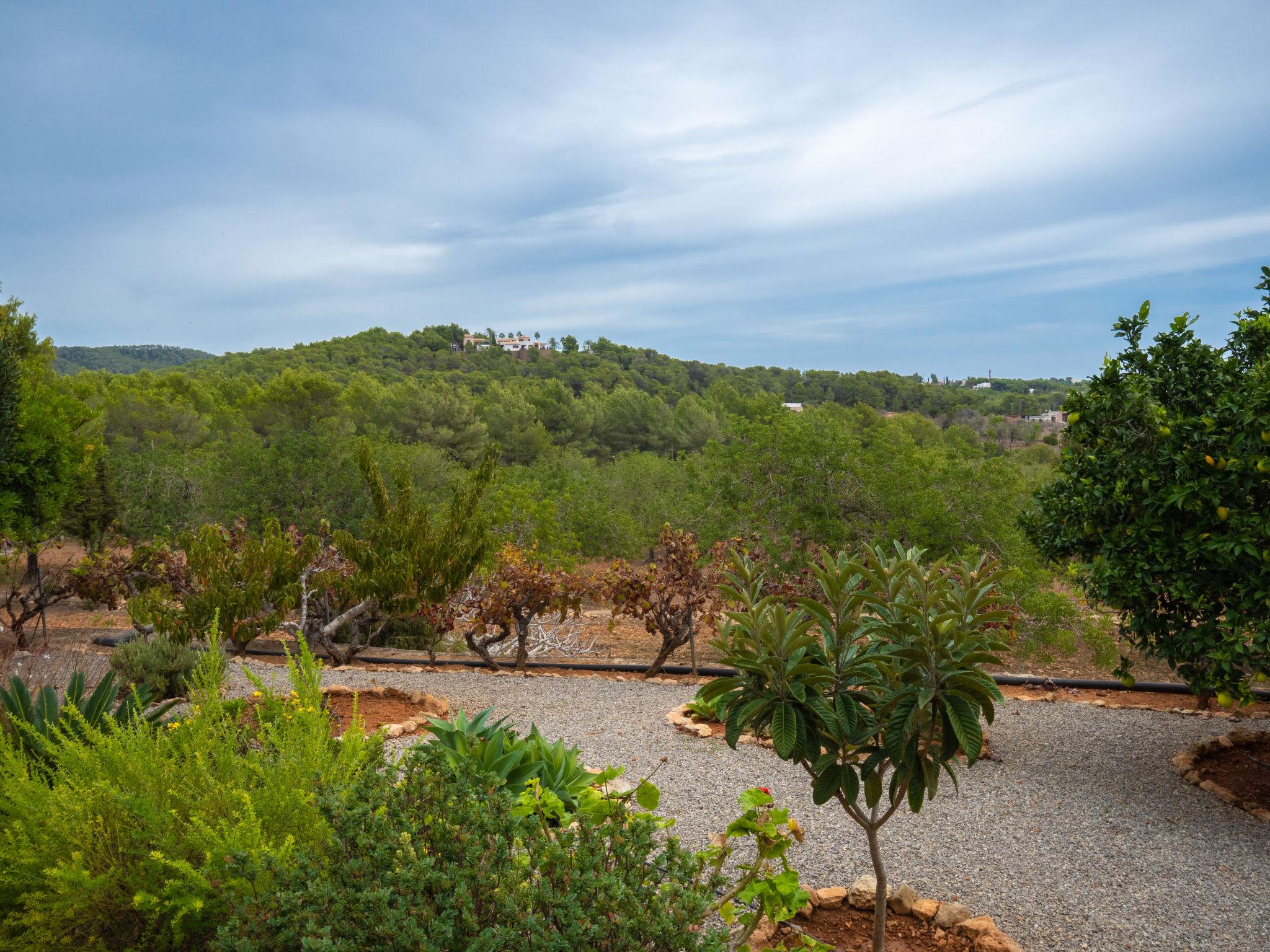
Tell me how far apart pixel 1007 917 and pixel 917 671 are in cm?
152

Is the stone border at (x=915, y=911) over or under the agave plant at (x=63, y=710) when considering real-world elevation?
under

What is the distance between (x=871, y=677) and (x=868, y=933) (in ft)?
3.87

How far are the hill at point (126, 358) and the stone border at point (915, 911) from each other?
36.6m

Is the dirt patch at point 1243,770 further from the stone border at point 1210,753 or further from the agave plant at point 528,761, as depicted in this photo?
the agave plant at point 528,761

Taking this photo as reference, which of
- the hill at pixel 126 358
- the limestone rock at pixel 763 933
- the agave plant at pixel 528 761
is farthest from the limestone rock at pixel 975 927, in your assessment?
the hill at pixel 126 358

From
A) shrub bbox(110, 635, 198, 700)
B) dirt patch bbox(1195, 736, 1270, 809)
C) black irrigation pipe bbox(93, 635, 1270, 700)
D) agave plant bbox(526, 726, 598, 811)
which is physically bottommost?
black irrigation pipe bbox(93, 635, 1270, 700)

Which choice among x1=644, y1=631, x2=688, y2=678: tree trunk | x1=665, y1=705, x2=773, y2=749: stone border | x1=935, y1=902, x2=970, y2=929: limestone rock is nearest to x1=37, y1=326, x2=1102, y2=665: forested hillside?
x1=644, y1=631, x2=688, y2=678: tree trunk

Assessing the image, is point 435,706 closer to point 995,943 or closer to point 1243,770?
point 995,943

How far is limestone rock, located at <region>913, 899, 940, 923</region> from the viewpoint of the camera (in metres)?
2.79

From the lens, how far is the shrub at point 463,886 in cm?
163

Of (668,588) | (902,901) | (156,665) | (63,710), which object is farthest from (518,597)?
(902,901)

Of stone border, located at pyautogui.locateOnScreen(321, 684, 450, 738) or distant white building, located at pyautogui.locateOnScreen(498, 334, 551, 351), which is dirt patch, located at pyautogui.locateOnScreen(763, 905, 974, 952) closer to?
stone border, located at pyautogui.locateOnScreen(321, 684, 450, 738)

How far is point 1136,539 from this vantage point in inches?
158

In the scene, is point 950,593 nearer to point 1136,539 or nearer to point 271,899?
point 271,899
